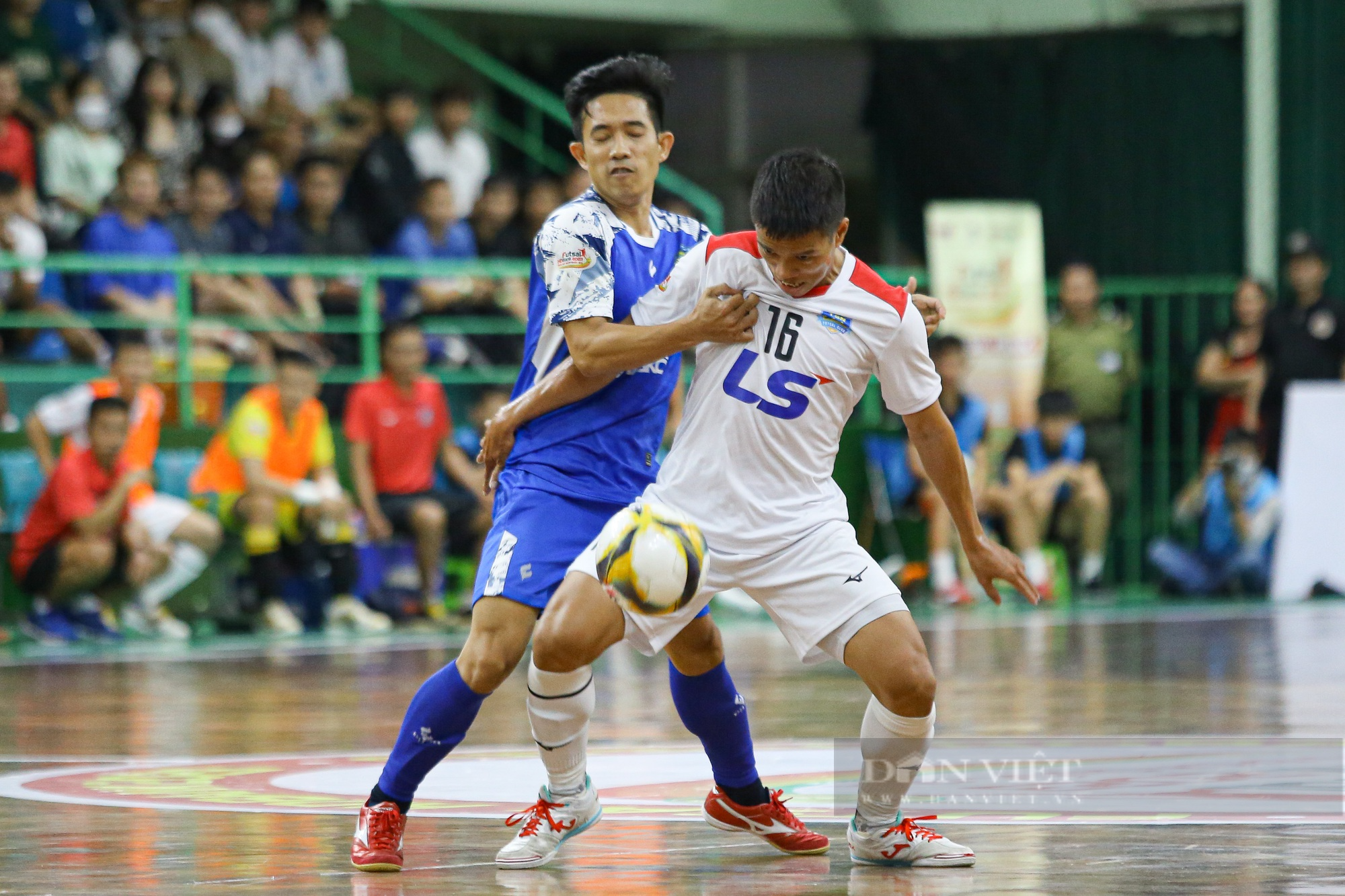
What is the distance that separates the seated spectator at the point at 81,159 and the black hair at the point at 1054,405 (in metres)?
7.61

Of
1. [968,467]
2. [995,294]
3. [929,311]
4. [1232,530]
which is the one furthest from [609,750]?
[995,294]

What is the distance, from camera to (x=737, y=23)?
21734mm

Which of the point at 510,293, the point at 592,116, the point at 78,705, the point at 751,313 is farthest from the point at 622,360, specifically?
the point at 510,293

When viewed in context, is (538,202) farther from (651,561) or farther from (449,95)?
(651,561)

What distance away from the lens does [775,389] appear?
5.24m

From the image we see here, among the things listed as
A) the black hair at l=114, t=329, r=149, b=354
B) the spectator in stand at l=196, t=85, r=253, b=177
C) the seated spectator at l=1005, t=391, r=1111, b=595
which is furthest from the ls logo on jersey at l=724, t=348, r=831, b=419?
the seated spectator at l=1005, t=391, r=1111, b=595

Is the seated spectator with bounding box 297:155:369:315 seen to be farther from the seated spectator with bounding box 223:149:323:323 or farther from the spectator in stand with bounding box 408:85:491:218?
the spectator in stand with bounding box 408:85:491:218

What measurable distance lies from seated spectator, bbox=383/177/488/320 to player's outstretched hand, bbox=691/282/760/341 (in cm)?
1042

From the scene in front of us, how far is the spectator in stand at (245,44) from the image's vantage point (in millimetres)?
17172

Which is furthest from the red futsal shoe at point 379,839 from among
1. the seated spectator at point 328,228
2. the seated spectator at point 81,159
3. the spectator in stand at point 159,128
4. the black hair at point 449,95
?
the black hair at point 449,95

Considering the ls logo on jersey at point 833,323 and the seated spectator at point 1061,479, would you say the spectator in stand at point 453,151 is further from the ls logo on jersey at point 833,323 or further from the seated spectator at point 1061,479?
the ls logo on jersey at point 833,323

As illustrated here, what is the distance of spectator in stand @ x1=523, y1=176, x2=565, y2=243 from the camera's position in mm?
16500

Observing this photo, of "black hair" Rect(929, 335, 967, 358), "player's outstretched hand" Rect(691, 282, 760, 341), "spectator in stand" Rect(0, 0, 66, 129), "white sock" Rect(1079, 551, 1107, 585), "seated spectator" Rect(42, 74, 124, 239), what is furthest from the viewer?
"white sock" Rect(1079, 551, 1107, 585)

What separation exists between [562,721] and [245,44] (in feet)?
43.5
